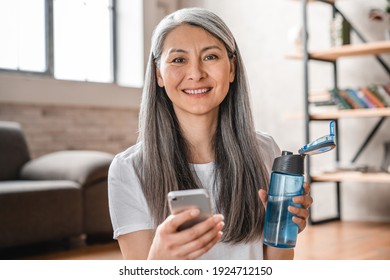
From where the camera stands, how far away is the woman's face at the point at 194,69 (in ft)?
2.60

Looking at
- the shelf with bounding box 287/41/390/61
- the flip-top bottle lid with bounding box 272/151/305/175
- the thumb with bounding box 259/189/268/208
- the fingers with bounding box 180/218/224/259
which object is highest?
the shelf with bounding box 287/41/390/61

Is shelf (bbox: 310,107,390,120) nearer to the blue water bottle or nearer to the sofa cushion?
the sofa cushion

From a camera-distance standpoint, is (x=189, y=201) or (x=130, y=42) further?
(x=130, y=42)

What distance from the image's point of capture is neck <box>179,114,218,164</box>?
2.80 feet

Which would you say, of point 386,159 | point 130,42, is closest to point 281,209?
point 386,159

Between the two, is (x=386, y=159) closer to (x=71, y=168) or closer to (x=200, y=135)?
(x=71, y=168)

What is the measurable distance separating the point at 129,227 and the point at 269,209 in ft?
0.63

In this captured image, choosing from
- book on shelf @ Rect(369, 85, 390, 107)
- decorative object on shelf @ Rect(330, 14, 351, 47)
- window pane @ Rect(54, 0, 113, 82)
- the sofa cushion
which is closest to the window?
window pane @ Rect(54, 0, 113, 82)

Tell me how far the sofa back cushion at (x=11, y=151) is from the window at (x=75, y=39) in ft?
1.34

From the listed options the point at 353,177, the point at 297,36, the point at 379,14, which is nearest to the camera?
the point at 353,177

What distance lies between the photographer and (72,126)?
3.67 meters

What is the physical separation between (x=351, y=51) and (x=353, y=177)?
67 centimetres

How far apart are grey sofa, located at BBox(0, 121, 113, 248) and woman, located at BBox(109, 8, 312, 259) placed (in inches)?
70.6

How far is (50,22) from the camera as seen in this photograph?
10.6 ft
